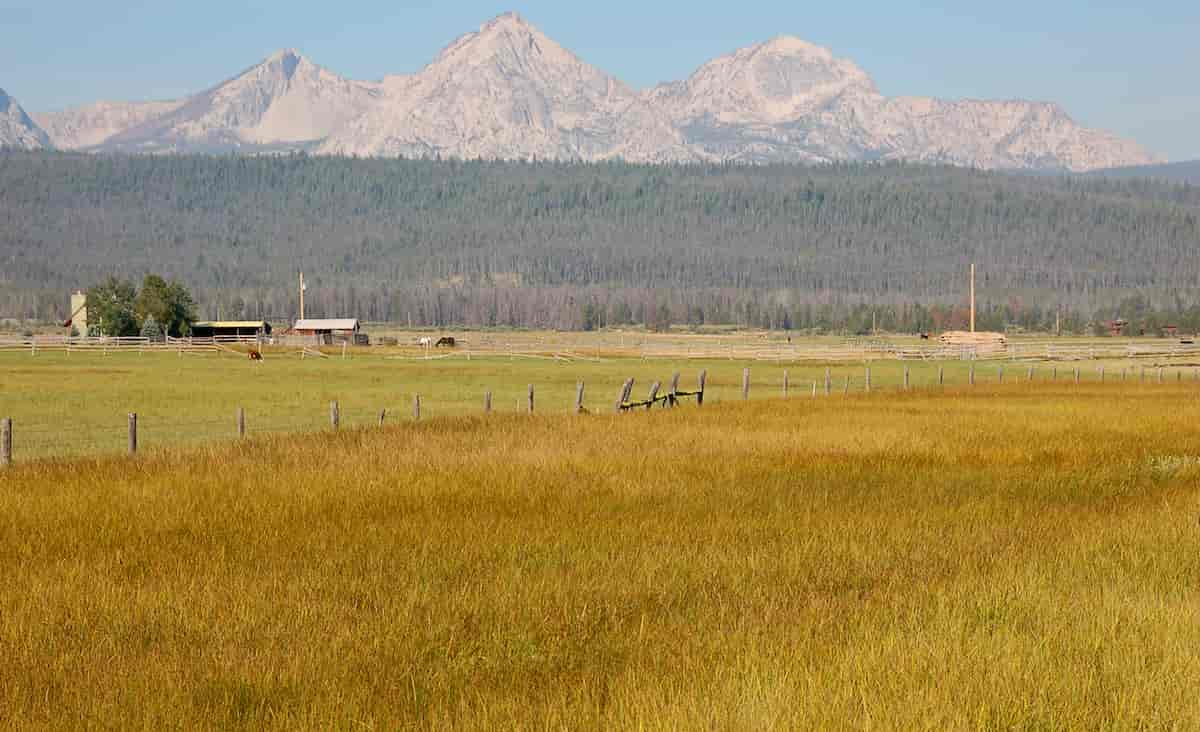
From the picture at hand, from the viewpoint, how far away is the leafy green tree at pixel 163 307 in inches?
4948

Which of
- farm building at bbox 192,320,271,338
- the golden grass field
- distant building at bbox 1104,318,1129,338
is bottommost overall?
distant building at bbox 1104,318,1129,338

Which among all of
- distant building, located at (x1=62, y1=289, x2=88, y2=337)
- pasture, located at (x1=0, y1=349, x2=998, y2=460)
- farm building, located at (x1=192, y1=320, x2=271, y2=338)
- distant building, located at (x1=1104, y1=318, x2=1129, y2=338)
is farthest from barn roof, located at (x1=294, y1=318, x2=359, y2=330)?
distant building, located at (x1=1104, y1=318, x2=1129, y2=338)

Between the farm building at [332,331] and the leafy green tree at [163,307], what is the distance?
36.1 ft

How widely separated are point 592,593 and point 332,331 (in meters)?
138

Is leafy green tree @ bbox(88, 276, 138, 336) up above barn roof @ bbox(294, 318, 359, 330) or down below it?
above

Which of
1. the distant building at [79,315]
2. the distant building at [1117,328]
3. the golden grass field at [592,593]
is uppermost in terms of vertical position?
the distant building at [79,315]

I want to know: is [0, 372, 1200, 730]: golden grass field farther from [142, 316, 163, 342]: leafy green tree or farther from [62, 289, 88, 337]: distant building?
[62, 289, 88, 337]: distant building

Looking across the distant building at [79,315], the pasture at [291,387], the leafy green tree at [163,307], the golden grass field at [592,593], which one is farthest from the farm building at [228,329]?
the golden grass field at [592,593]

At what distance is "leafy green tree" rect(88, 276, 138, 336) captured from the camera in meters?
126

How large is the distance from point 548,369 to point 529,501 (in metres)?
63.8

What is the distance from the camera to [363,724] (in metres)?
8.58

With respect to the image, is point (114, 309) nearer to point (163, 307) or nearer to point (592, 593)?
point (163, 307)

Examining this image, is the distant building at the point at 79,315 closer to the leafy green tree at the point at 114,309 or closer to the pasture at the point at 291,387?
the leafy green tree at the point at 114,309

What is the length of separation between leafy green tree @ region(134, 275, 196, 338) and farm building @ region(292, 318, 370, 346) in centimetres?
1100
